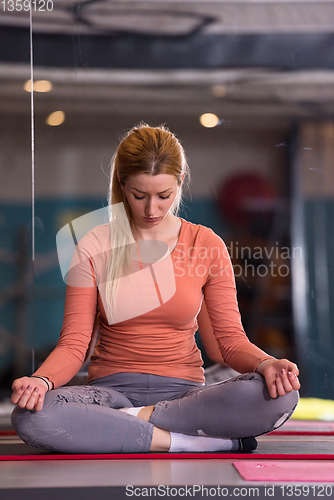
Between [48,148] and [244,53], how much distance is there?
83 centimetres

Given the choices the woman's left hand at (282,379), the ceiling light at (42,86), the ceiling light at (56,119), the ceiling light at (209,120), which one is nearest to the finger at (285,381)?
the woman's left hand at (282,379)

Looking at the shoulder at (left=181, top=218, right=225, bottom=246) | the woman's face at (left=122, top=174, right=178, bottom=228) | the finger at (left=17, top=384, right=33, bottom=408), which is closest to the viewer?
the finger at (left=17, top=384, right=33, bottom=408)

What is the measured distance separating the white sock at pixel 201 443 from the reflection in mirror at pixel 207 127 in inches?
30.5

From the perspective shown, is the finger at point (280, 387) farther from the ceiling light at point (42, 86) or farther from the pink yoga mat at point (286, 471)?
the ceiling light at point (42, 86)

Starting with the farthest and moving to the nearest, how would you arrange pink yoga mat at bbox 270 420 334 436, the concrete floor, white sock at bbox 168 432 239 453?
Result: pink yoga mat at bbox 270 420 334 436 → white sock at bbox 168 432 239 453 → the concrete floor

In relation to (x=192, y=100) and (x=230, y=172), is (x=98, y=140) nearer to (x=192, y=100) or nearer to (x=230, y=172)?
(x=192, y=100)

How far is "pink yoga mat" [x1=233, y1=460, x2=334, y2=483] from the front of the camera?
105cm

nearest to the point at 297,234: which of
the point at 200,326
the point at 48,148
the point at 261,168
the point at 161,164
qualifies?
the point at 261,168

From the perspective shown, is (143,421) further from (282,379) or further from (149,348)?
(282,379)

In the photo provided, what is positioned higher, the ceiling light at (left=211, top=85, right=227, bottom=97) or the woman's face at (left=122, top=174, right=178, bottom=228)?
the ceiling light at (left=211, top=85, right=227, bottom=97)

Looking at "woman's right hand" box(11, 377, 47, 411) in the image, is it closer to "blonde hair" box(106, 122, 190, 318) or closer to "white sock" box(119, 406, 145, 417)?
"white sock" box(119, 406, 145, 417)

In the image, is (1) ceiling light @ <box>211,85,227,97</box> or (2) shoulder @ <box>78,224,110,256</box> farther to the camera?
(1) ceiling light @ <box>211,85,227,97</box>

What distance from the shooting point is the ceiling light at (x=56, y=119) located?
77.9 inches

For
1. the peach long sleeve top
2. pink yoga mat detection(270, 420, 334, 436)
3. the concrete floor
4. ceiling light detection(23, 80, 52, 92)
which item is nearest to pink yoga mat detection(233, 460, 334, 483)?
the concrete floor
